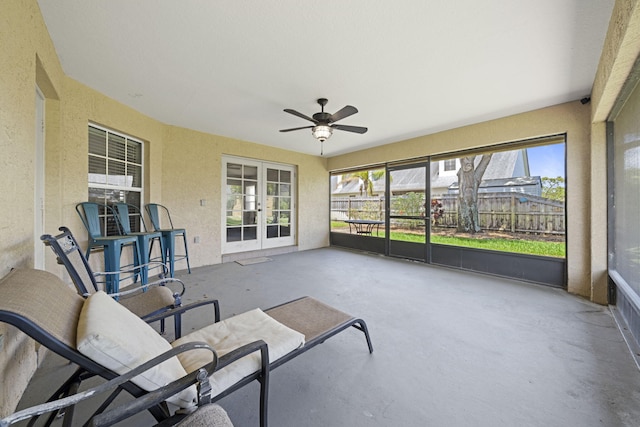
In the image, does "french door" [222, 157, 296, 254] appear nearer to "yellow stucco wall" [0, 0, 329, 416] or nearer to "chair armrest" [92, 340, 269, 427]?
"yellow stucco wall" [0, 0, 329, 416]

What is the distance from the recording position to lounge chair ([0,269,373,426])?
0.86m

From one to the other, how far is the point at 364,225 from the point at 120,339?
589 cm

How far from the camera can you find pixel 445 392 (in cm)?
156

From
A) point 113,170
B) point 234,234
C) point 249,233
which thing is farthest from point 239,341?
point 249,233

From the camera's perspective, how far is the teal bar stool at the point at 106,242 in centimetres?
273

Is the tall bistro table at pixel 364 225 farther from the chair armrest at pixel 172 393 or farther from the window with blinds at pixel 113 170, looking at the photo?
the chair armrest at pixel 172 393

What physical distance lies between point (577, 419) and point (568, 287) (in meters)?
2.73

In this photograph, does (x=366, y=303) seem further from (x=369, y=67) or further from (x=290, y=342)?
(x=369, y=67)

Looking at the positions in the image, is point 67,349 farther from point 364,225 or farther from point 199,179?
point 364,225

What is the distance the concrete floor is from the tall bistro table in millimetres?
2938

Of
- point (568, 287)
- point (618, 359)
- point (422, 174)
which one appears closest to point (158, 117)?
point (422, 174)

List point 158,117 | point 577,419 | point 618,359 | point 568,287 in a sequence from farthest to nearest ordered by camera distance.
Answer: point 158,117, point 568,287, point 618,359, point 577,419

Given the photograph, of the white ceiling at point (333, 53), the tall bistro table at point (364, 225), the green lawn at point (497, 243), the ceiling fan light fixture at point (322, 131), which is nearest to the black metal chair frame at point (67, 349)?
the white ceiling at point (333, 53)

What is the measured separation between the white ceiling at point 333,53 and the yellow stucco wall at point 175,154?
0.24 meters
